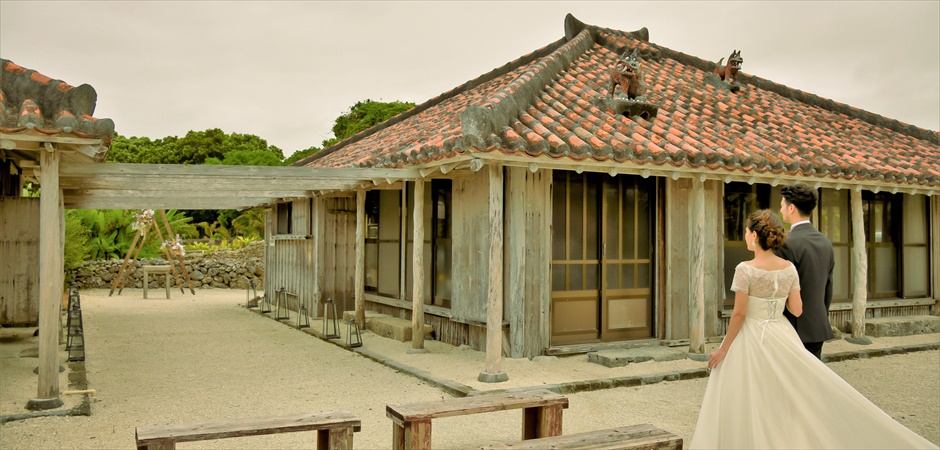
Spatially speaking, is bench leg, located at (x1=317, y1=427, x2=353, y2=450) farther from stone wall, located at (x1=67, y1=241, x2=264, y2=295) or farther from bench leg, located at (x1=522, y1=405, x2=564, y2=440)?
stone wall, located at (x1=67, y1=241, x2=264, y2=295)

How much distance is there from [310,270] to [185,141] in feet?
99.2

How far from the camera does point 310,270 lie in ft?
42.1

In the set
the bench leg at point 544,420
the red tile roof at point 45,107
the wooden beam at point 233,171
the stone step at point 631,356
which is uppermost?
the red tile roof at point 45,107

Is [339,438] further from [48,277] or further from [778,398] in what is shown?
[48,277]

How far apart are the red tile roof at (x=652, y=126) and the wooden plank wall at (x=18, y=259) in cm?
452

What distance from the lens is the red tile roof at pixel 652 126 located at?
7.56m

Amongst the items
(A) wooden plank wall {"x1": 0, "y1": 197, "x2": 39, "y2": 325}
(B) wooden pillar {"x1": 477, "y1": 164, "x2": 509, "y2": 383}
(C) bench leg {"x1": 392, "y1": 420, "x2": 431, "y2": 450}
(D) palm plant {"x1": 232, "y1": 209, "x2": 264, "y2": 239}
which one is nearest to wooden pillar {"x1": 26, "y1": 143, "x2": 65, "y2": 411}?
(C) bench leg {"x1": 392, "y1": 420, "x2": 431, "y2": 450}

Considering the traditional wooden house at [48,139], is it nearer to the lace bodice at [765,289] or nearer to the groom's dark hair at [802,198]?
the lace bodice at [765,289]

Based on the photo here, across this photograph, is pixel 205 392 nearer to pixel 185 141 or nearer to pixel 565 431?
pixel 565 431

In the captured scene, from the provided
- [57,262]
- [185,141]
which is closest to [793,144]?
[57,262]

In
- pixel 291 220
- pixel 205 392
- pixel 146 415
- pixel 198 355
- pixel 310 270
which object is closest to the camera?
pixel 146 415

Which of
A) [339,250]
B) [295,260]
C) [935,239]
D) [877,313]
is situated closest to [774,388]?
[877,313]

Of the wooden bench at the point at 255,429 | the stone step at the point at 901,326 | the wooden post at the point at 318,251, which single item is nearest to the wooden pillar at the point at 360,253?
the wooden post at the point at 318,251

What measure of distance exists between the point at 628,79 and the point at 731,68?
3676 millimetres
